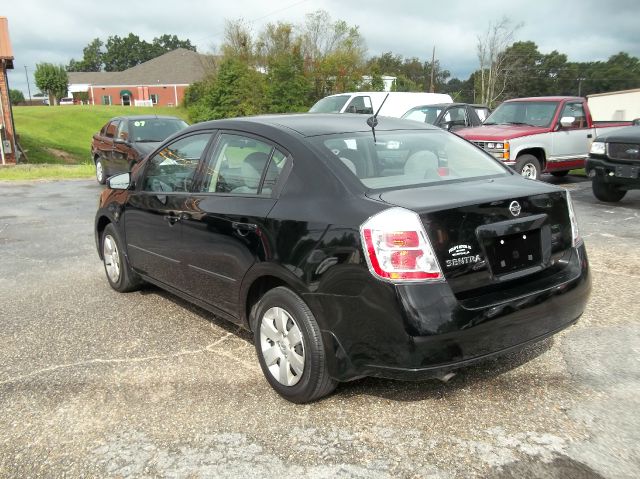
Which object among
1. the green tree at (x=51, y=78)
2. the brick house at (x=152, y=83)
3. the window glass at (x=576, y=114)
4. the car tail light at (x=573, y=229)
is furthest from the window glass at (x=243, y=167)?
the green tree at (x=51, y=78)

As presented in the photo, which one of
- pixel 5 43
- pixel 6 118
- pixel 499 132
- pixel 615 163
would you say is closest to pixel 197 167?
pixel 615 163

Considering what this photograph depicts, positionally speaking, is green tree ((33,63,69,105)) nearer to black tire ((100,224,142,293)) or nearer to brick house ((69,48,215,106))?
brick house ((69,48,215,106))

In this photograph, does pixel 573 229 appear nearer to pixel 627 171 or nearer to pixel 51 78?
pixel 627 171

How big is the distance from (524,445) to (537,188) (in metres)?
1.45

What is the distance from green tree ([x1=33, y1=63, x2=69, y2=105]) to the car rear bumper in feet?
281

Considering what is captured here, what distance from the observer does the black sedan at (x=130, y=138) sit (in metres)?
12.9

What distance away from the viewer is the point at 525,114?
12305mm

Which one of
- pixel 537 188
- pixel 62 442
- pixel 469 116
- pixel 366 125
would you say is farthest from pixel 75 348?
pixel 469 116

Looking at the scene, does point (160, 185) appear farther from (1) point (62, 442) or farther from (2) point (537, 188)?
(2) point (537, 188)

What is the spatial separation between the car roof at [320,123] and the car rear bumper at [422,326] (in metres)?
1.22

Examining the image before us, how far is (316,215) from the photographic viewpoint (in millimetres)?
3242

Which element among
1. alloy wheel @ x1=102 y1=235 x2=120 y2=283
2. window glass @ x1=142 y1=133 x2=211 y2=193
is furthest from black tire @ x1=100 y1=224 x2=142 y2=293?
window glass @ x1=142 y1=133 x2=211 y2=193

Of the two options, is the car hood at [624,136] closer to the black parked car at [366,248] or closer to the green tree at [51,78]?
the black parked car at [366,248]

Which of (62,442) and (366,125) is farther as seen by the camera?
(366,125)
